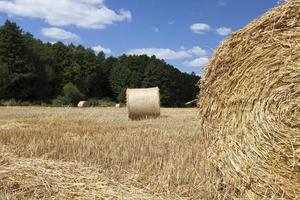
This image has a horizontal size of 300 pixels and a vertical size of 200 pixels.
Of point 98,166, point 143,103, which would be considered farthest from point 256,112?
point 143,103

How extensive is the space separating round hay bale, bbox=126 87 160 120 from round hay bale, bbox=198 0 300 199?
27.7 ft

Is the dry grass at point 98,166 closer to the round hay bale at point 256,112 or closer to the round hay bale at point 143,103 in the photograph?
the round hay bale at point 256,112

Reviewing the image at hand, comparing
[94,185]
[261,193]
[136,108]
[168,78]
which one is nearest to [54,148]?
[94,185]

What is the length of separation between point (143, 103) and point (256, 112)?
9040mm

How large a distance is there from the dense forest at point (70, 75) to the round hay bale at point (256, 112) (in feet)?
125

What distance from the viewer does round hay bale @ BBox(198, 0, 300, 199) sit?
4891 mm

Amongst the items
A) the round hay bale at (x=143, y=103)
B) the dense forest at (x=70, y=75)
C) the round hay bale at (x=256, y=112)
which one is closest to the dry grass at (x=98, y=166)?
the round hay bale at (x=256, y=112)

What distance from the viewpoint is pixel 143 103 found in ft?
46.4

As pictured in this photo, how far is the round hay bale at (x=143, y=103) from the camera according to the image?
46.1ft

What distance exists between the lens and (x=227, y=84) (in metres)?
5.46

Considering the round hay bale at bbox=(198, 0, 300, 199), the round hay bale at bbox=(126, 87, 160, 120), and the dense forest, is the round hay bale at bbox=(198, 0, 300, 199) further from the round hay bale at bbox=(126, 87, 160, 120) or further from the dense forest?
the dense forest

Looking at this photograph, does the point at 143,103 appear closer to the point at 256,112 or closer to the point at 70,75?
the point at 256,112

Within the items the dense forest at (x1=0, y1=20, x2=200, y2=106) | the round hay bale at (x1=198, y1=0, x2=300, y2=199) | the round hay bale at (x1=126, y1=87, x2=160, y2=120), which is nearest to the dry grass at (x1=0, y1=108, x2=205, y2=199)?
the round hay bale at (x1=198, y1=0, x2=300, y2=199)

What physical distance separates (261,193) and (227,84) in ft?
3.95
